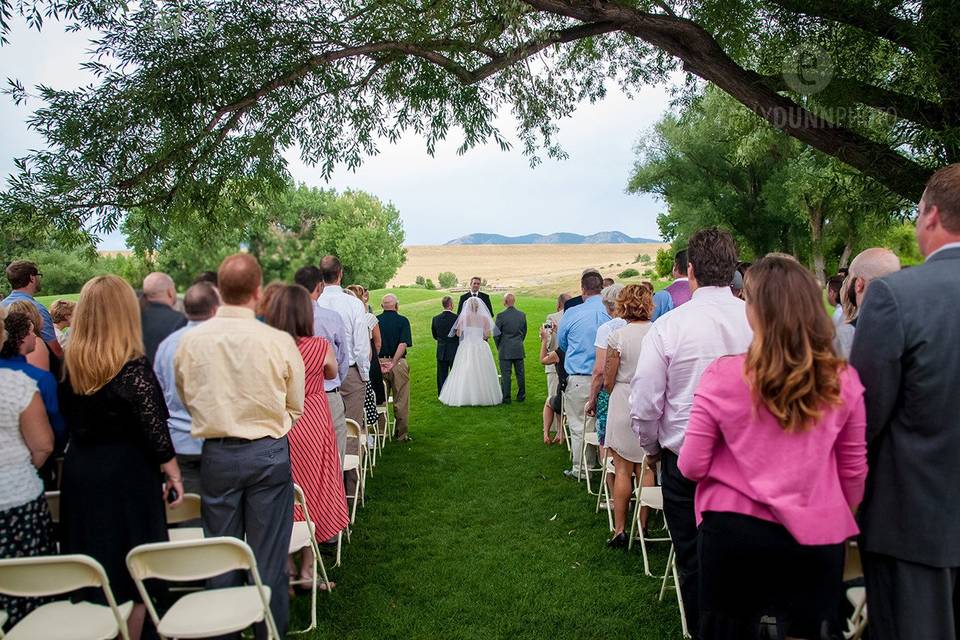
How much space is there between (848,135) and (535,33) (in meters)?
3.08

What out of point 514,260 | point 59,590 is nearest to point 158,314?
point 59,590

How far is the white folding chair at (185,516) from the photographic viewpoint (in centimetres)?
416

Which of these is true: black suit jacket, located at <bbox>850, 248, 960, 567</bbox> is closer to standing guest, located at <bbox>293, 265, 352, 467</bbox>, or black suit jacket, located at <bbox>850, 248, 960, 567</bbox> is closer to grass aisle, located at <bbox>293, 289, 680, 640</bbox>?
grass aisle, located at <bbox>293, 289, 680, 640</bbox>

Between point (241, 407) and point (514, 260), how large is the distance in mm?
85831

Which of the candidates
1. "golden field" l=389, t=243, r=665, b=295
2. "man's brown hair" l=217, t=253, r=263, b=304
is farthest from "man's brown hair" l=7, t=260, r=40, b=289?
"golden field" l=389, t=243, r=665, b=295

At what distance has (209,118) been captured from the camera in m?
7.61

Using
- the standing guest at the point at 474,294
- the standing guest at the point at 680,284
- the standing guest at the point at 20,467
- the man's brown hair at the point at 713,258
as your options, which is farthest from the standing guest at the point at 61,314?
the standing guest at the point at 474,294

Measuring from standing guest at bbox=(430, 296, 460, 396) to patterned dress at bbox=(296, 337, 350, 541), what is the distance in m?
7.52

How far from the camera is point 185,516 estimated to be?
14.0 feet

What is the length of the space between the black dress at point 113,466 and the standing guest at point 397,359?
23.0 feet

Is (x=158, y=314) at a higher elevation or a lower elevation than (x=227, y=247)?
lower

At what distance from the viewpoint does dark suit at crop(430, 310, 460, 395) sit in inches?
522

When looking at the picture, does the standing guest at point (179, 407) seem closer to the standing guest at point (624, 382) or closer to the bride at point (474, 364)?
the standing guest at point (624, 382)

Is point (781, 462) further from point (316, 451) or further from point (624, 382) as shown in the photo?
point (316, 451)
